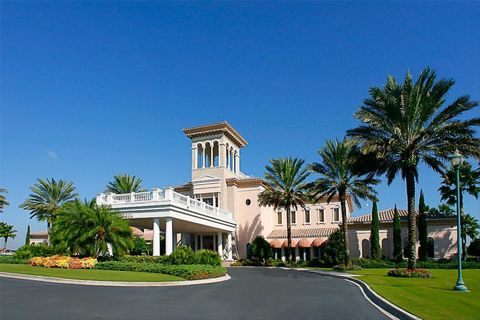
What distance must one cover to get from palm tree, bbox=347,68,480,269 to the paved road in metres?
12.2

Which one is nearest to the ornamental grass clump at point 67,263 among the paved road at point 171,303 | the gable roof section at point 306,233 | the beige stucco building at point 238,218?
the paved road at point 171,303

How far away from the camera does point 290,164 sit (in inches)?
1800

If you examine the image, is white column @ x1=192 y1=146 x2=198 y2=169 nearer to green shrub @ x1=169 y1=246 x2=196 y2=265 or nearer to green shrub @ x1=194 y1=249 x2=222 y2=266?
green shrub @ x1=194 y1=249 x2=222 y2=266

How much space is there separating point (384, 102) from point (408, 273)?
1094 cm

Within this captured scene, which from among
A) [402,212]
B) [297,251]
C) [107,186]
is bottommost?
[297,251]

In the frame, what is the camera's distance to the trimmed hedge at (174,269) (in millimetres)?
22594

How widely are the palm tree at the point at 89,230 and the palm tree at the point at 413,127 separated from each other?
17.4 m

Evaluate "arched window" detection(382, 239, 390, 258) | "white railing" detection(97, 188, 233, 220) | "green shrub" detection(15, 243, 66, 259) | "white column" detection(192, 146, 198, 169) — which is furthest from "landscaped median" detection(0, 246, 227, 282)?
"white column" detection(192, 146, 198, 169)

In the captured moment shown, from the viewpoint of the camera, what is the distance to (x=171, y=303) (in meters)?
13.7

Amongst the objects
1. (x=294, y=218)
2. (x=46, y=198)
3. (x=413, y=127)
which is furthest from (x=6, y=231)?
(x=413, y=127)

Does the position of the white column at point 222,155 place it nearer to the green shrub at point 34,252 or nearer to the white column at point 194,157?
the white column at point 194,157

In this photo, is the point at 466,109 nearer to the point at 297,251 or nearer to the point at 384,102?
the point at 384,102

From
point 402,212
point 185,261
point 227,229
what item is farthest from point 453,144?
point 227,229

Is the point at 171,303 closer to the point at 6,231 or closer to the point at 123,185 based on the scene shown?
the point at 123,185
